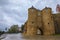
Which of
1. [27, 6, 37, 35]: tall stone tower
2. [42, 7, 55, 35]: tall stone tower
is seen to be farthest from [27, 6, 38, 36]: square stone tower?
[42, 7, 55, 35]: tall stone tower

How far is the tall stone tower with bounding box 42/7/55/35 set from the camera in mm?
50750

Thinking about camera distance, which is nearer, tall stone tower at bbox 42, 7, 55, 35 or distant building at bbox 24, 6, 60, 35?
tall stone tower at bbox 42, 7, 55, 35

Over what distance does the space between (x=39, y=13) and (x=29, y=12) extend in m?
3.68

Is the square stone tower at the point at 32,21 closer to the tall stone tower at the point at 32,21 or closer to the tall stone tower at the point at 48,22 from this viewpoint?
the tall stone tower at the point at 32,21

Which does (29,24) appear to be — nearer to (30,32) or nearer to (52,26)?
(30,32)

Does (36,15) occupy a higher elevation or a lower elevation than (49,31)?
higher

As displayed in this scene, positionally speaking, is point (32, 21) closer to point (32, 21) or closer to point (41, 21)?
point (32, 21)

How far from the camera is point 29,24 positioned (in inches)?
2015

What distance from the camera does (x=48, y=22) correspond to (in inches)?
2005

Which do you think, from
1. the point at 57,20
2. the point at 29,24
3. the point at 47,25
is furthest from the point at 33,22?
the point at 57,20

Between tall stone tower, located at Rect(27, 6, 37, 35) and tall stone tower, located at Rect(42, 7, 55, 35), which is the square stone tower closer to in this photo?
tall stone tower, located at Rect(27, 6, 37, 35)

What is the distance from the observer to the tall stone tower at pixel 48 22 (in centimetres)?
5075

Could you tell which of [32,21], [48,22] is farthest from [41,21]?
[32,21]

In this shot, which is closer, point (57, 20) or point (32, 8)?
point (32, 8)
